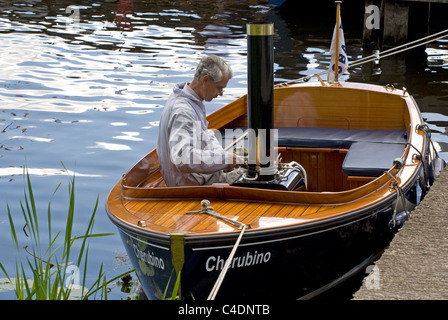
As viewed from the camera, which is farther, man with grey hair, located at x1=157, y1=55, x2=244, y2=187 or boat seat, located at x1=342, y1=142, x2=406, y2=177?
boat seat, located at x1=342, y1=142, x2=406, y2=177

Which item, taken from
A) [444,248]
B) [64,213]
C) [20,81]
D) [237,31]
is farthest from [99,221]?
[237,31]

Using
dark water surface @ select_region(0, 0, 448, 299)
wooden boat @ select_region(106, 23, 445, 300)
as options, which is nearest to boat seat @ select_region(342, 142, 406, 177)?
wooden boat @ select_region(106, 23, 445, 300)

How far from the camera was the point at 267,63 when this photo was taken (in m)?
4.41

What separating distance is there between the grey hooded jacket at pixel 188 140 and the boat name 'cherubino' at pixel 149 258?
0.55 metres

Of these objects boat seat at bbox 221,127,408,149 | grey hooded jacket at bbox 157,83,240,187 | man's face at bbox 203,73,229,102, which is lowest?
boat seat at bbox 221,127,408,149

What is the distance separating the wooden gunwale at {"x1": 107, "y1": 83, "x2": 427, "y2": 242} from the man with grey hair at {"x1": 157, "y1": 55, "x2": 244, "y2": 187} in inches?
7.6

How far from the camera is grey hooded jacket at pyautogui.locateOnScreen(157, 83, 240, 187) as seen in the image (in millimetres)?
4363

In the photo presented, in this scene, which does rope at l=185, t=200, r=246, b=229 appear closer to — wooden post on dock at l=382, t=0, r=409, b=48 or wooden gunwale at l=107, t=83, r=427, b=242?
wooden gunwale at l=107, t=83, r=427, b=242

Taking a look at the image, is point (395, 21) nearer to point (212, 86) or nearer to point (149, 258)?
point (212, 86)

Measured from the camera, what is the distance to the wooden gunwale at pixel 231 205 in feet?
13.9

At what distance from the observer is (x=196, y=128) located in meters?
4.45

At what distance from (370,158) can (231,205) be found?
1.56 metres

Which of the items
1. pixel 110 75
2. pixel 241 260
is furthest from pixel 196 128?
pixel 110 75

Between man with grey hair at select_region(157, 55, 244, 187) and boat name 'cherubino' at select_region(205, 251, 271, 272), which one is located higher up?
man with grey hair at select_region(157, 55, 244, 187)
